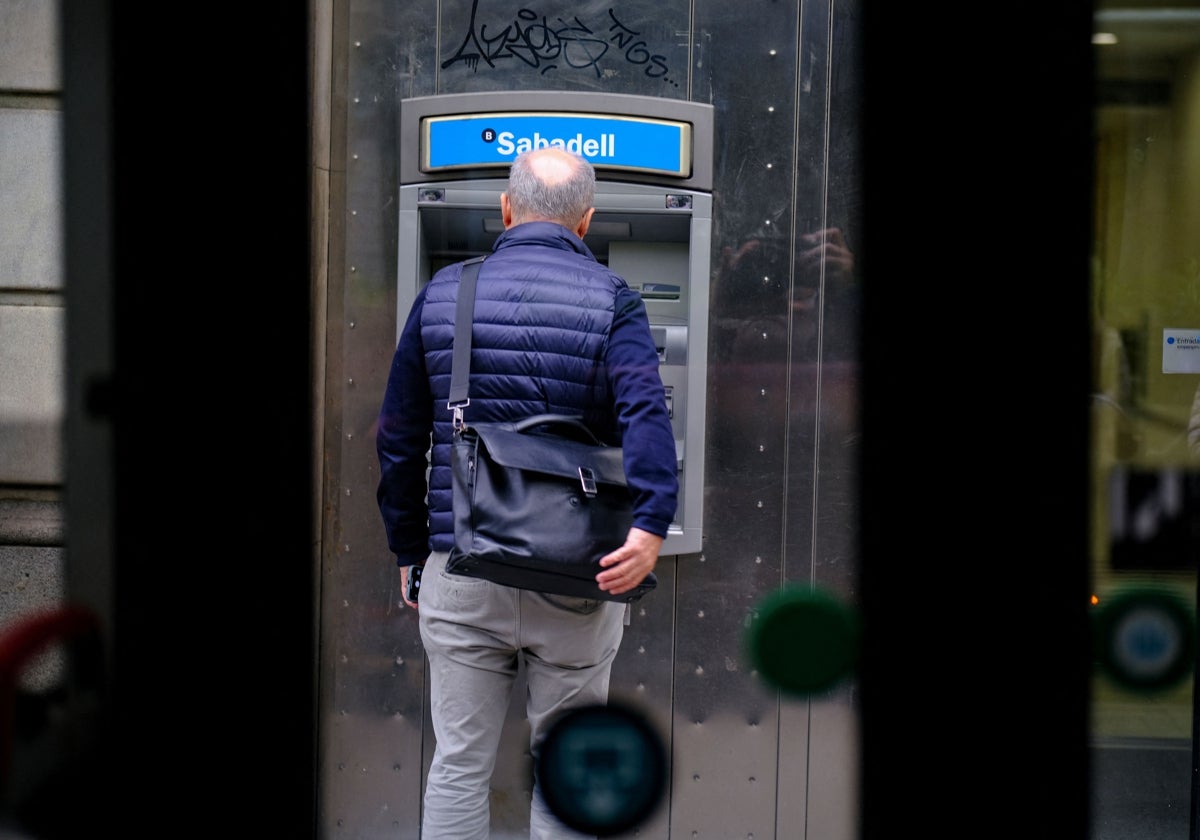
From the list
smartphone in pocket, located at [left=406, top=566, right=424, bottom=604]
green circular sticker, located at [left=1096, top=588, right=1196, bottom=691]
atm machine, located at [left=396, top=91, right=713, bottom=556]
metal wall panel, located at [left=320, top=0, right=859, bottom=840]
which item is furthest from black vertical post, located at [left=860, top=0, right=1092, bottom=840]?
metal wall panel, located at [left=320, top=0, right=859, bottom=840]

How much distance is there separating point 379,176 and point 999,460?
230 cm

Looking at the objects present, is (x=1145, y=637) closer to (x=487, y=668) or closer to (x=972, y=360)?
(x=972, y=360)

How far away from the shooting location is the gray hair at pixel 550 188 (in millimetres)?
2232

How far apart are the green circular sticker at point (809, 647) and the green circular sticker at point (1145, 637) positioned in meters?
0.41

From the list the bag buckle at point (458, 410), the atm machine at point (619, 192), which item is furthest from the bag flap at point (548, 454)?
the atm machine at point (619, 192)

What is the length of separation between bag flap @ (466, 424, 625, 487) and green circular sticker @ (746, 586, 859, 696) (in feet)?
1.45

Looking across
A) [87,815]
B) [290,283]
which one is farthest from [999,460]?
[87,815]

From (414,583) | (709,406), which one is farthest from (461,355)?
(709,406)

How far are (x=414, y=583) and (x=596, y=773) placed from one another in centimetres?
55

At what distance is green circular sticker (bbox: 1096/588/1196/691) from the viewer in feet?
5.83

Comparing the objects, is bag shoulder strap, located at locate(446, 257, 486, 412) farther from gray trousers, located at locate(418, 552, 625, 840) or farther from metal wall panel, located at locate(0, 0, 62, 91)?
metal wall panel, located at locate(0, 0, 62, 91)

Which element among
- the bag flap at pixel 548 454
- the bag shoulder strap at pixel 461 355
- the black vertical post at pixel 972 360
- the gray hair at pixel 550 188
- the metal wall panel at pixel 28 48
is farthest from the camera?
the metal wall panel at pixel 28 48

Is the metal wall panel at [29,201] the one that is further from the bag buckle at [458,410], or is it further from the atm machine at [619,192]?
the bag buckle at [458,410]

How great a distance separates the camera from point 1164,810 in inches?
129
